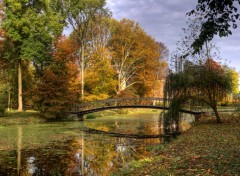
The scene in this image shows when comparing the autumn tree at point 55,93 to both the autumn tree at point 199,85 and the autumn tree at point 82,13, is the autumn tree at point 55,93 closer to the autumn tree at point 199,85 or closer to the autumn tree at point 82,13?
the autumn tree at point 82,13

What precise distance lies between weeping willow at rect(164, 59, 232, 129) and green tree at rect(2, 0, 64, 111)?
17217 millimetres

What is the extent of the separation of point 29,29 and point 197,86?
1977 cm

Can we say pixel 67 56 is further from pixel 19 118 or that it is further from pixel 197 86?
pixel 197 86

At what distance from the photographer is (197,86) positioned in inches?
749

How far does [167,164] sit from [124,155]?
4630mm

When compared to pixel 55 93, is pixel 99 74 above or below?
above

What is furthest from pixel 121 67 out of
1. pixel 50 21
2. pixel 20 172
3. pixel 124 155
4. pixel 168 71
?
pixel 20 172

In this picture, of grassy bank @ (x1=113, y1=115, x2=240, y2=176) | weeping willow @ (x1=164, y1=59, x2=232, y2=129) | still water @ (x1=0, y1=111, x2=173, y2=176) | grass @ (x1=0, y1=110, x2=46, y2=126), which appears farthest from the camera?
grass @ (x1=0, y1=110, x2=46, y2=126)

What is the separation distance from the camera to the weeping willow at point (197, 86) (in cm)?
1850

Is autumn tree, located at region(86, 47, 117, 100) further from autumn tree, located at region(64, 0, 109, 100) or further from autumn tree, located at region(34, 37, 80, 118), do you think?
autumn tree, located at region(34, 37, 80, 118)

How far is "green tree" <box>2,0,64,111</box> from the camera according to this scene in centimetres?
2909

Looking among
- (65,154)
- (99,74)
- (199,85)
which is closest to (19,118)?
(65,154)

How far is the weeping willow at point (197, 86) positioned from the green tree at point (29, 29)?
678 inches

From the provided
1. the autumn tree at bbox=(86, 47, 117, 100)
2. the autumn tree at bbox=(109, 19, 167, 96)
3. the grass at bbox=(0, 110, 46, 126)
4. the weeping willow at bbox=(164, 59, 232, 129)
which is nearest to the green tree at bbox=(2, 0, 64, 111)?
the grass at bbox=(0, 110, 46, 126)
